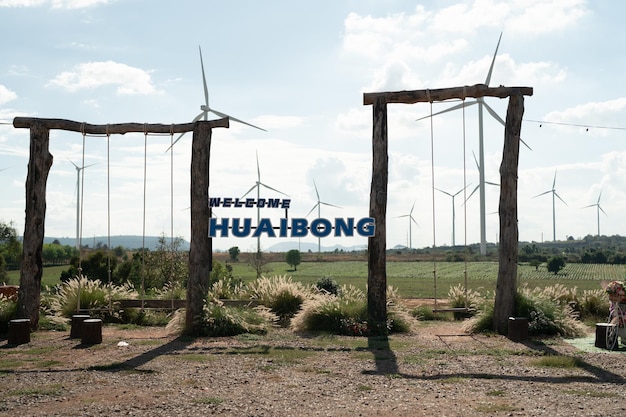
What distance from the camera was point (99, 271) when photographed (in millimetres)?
26875

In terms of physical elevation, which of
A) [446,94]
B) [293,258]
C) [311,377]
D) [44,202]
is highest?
[446,94]

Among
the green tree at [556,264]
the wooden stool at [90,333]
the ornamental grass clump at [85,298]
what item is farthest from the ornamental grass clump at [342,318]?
the green tree at [556,264]

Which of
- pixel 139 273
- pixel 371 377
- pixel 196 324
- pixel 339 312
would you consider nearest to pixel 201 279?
pixel 196 324

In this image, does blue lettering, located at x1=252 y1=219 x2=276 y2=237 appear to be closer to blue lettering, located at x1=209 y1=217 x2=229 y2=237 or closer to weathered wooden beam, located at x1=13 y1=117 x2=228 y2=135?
blue lettering, located at x1=209 y1=217 x2=229 y2=237

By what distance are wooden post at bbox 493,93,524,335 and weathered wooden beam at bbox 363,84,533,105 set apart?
173mm

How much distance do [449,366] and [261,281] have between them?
7.80 m

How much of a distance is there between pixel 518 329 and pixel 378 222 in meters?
3.43

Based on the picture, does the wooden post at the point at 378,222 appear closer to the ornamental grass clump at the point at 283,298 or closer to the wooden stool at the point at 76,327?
the ornamental grass clump at the point at 283,298

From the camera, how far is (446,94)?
13.5 m

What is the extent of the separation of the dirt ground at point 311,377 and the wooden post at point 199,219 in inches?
42.9

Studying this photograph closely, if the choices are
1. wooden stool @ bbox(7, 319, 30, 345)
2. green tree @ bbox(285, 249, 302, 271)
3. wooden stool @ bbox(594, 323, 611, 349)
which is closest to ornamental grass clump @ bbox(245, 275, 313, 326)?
wooden stool @ bbox(7, 319, 30, 345)

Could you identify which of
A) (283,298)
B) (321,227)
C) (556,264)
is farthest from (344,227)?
(556,264)

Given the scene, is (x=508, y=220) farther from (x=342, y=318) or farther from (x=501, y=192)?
(x=342, y=318)

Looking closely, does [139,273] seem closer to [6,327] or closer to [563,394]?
[6,327]
